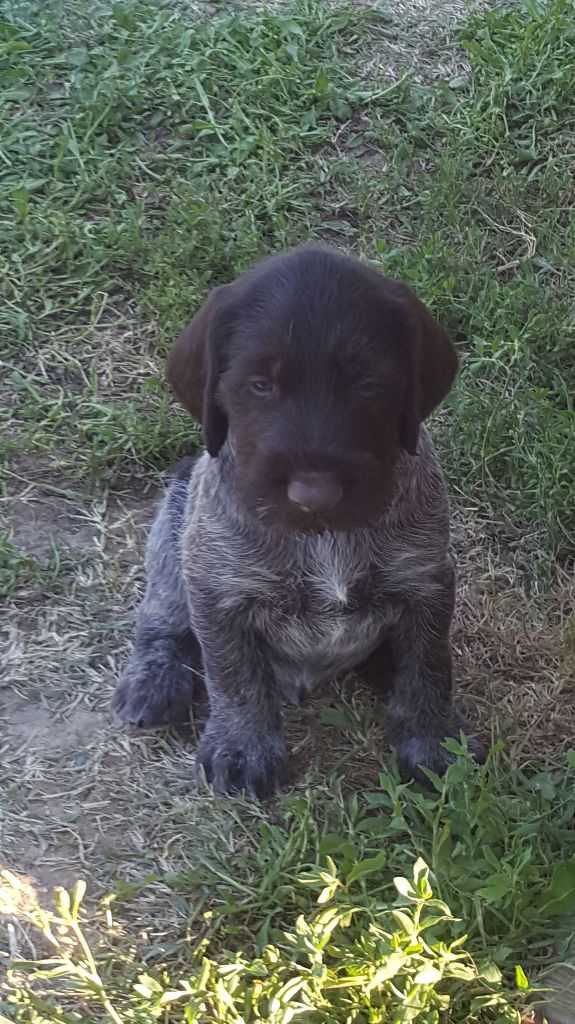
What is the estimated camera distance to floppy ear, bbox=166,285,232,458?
3684 millimetres

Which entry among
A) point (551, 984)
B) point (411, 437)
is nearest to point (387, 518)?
point (411, 437)

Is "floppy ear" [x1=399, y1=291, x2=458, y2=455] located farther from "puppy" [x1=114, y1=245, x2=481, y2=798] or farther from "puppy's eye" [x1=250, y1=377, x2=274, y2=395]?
"puppy's eye" [x1=250, y1=377, x2=274, y2=395]

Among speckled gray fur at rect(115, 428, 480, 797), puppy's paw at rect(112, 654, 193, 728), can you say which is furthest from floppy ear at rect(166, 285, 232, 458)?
puppy's paw at rect(112, 654, 193, 728)

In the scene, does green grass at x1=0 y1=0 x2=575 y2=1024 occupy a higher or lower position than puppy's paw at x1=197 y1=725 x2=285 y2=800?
higher

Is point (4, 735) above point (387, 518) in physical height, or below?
below

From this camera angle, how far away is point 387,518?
13.0ft

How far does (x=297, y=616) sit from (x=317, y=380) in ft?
3.12

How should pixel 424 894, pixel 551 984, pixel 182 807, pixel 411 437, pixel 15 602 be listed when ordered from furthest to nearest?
pixel 15 602
pixel 182 807
pixel 411 437
pixel 551 984
pixel 424 894

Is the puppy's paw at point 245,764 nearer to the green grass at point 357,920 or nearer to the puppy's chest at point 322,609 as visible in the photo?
the green grass at point 357,920

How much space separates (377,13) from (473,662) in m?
4.25

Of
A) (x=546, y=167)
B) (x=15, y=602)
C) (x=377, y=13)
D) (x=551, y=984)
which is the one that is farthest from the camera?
(x=377, y=13)

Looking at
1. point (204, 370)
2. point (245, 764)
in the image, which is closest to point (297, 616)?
point (245, 764)

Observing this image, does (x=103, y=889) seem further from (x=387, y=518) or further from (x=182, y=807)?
(x=387, y=518)

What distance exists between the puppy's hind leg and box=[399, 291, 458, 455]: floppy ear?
1.21m
